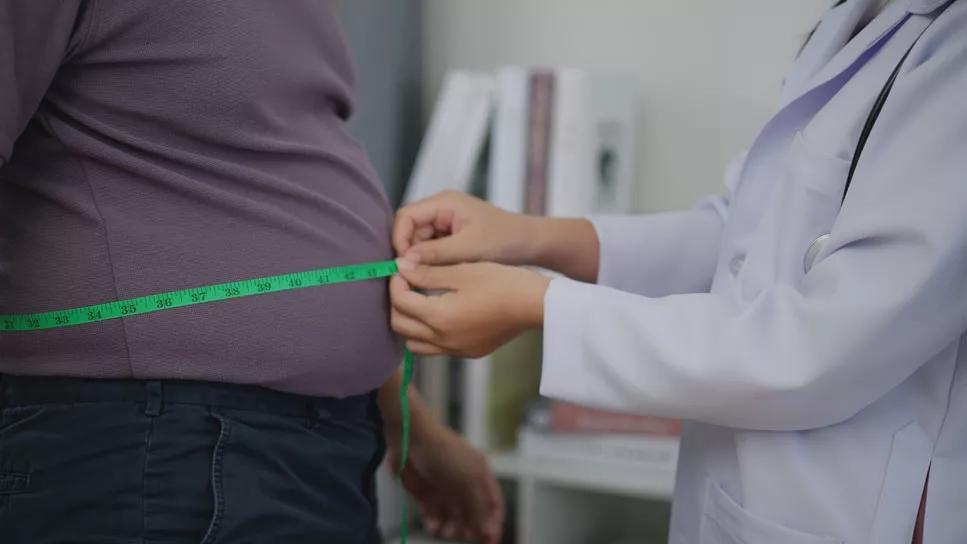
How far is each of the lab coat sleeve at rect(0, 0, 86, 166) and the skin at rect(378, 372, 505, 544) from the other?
1.93ft

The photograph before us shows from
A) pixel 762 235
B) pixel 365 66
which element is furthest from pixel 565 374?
pixel 365 66

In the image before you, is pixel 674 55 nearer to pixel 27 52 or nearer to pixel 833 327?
pixel 833 327

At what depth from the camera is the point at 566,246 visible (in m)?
1.15

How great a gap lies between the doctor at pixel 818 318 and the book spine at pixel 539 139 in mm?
901

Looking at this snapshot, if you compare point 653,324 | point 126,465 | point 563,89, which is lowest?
point 126,465

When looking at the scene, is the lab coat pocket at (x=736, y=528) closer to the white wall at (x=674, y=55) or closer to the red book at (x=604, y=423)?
the red book at (x=604, y=423)

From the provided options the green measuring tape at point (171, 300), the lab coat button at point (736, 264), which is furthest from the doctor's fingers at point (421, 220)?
the lab coat button at point (736, 264)

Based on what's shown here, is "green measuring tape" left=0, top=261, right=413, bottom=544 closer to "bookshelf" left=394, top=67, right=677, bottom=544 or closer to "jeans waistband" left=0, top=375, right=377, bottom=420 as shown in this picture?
"jeans waistband" left=0, top=375, right=377, bottom=420

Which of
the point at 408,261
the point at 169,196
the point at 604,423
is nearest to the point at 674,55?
the point at 604,423

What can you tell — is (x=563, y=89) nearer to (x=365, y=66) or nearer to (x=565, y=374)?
(x=365, y=66)

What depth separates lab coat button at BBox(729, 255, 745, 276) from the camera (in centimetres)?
97

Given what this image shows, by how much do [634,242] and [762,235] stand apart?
273 millimetres

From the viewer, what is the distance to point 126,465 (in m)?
0.79

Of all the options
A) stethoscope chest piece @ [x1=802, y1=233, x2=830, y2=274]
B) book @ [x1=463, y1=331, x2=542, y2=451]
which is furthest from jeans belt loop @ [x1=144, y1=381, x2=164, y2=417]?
book @ [x1=463, y1=331, x2=542, y2=451]
